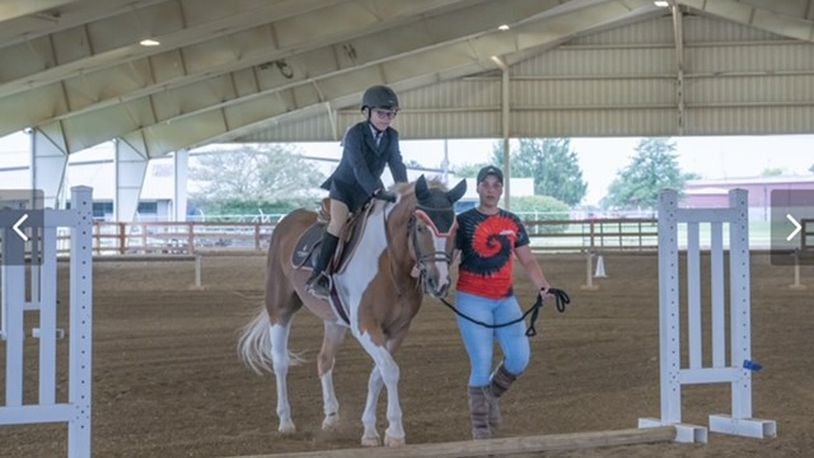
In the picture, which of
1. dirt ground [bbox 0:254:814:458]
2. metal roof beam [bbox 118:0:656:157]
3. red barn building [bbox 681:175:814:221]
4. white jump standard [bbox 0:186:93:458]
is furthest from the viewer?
red barn building [bbox 681:175:814:221]

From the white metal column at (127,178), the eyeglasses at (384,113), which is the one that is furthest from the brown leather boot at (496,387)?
the white metal column at (127,178)

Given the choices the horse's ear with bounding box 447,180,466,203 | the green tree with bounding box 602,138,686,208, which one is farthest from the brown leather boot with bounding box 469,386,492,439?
the green tree with bounding box 602,138,686,208

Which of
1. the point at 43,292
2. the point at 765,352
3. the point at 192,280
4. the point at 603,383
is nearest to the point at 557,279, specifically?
the point at 192,280

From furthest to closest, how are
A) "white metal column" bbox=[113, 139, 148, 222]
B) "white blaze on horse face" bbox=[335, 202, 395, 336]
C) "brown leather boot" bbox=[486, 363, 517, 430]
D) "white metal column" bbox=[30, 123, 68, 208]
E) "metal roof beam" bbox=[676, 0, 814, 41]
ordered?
"white metal column" bbox=[113, 139, 148, 222] < "metal roof beam" bbox=[676, 0, 814, 41] < "white metal column" bbox=[30, 123, 68, 208] < "white blaze on horse face" bbox=[335, 202, 395, 336] < "brown leather boot" bbox=[486, 363, 517, 430]

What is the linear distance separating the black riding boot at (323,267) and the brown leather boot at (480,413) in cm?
114

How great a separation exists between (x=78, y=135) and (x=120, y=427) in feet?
71.9

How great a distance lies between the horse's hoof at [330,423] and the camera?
6.52 meters

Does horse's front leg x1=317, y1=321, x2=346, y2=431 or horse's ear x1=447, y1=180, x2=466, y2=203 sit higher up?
horse's ear x1=447, y1=180, x2=466, y2=203

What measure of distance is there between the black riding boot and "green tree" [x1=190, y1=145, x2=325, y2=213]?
1497 inches

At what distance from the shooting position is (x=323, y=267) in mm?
6203

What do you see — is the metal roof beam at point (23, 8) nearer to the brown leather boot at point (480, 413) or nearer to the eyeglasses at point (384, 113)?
the eyeglasses at point (384, 113)

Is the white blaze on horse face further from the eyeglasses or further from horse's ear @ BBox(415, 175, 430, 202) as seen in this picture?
the eyeglasses

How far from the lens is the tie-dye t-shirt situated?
5.72 m

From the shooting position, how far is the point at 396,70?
2939cm
